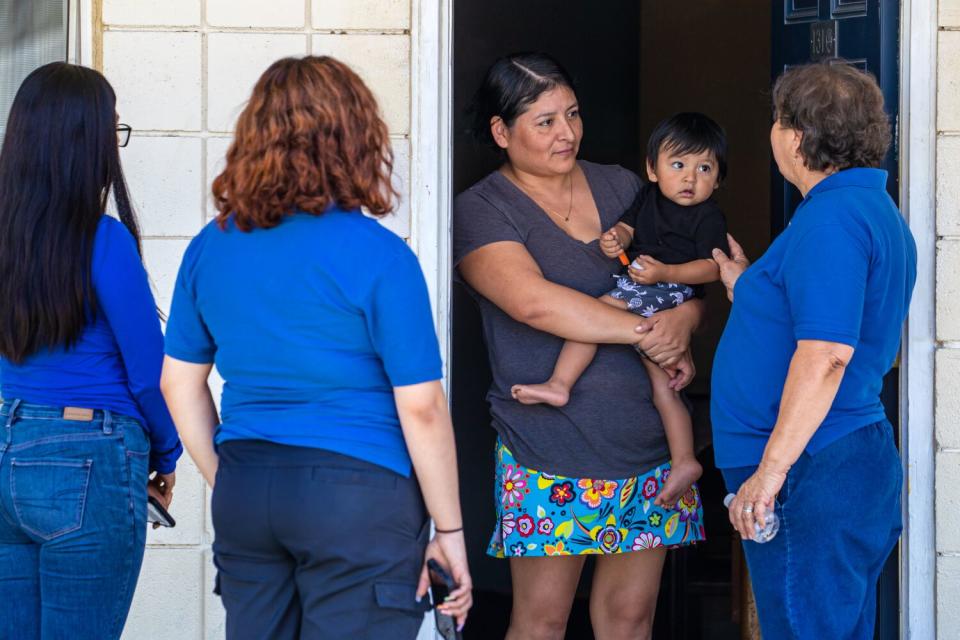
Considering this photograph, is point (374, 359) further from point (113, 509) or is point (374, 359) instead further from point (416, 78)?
point (416, 78)

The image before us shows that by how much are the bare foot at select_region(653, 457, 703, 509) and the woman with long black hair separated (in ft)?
4.19

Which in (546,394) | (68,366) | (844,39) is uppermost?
(844,39)

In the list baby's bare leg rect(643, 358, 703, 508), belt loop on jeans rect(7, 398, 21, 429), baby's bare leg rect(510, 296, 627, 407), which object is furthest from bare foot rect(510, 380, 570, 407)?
belt loop on jeans rect(7, 398, 21, 429)

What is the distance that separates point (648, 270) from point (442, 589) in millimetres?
1219

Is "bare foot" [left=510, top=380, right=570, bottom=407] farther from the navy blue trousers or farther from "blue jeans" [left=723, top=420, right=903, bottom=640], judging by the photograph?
the navy blue trousers

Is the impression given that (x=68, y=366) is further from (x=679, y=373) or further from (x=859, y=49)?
(x=859, y=49)

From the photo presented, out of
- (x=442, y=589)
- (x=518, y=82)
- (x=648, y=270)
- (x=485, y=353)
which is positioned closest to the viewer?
(x=442, y=589)

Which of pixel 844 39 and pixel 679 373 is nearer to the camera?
pixel 679 373

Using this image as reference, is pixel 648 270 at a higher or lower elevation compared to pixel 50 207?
lower

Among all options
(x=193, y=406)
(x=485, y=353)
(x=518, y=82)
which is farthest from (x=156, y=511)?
(x=485, y=353)

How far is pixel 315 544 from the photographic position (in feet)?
6.33

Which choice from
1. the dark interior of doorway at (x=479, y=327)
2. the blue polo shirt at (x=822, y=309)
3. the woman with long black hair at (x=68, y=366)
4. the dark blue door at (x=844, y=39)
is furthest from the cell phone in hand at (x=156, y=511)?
the dark blue door at (x=844, y=39)

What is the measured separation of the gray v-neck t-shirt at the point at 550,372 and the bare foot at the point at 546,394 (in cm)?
6

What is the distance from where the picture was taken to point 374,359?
6.56 feet
